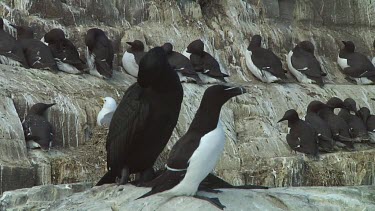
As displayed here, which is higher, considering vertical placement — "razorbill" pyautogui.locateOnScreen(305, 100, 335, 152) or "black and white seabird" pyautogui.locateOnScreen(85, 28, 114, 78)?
"black and white seabird" pyautogui.locateOnScreen(85, 28, 114, 78)

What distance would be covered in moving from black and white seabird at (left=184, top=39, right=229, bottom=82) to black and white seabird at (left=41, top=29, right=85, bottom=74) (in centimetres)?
272

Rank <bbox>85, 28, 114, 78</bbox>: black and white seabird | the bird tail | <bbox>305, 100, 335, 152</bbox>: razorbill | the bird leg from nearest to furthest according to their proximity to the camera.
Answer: the bird leg, the bird tail, <bbox>85, 28, 114, 78</bbox>: black and white seabird, <bbox>305, 100, 335, 152</bbox>: razorbill

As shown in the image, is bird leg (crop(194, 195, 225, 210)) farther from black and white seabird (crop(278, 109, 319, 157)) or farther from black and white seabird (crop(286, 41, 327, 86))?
black and white seabird (crop(286, 41, 327, 86))

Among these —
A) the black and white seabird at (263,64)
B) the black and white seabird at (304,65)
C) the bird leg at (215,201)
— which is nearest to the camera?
the bird leg at (215,201)

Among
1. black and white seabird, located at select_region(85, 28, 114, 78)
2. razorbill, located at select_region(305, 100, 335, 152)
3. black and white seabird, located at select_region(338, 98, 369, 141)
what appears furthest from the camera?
black and white seabird, located at select_region(338, 98, 369, 141)

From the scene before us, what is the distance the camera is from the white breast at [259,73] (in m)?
21.2

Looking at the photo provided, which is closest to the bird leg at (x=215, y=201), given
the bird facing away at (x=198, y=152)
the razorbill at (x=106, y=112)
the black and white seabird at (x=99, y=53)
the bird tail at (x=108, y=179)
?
the bird facing away at (x=198, y=152)

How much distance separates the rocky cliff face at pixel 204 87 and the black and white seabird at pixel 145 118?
4.32 m

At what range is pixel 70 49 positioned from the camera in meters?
18.4

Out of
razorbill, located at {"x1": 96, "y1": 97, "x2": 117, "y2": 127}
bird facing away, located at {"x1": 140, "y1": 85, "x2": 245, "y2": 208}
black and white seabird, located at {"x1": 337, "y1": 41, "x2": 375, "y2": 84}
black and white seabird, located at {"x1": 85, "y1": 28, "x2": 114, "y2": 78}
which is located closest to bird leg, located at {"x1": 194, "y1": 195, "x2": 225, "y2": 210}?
bird facing away, located at {"x1": 140, "y1": 85, "x2": 245, "y2": 208}

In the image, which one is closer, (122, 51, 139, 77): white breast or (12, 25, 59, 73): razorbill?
(12, 25, 59, 73): razorbill

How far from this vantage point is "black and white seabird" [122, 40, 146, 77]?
19.7 meters

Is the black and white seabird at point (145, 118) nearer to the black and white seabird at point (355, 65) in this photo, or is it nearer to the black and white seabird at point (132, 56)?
the black and white seabird at point (132, 56)

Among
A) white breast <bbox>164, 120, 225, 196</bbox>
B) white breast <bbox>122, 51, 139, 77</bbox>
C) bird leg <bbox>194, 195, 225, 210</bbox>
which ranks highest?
white breast <bbox>164, 120, 225, 196</bbox>
